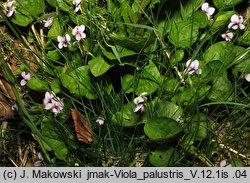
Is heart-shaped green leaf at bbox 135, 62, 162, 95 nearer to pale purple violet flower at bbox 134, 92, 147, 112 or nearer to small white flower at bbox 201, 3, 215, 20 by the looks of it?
pale purple violet flower at bbox 134, 92, 147, 112

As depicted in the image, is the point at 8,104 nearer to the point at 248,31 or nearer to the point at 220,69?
the point at 220,69

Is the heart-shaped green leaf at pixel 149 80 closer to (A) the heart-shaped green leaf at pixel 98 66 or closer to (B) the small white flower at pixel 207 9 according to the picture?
(A) the heart-shaped green leaf at pixel 98 66

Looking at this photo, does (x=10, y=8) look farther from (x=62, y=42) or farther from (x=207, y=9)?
(x=207, y=9)

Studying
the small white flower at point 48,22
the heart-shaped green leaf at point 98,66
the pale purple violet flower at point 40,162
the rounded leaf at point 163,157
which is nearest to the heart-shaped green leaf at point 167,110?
the rounded leaf at point 163,157

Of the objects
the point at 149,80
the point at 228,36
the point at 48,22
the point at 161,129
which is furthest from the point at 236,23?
the point at 48,22

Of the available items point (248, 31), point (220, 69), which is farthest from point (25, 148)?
point (248, 31)

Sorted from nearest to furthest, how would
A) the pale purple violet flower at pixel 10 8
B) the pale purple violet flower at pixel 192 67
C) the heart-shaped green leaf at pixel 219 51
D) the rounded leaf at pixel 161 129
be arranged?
the rounded leaf at pixel 161 129, the pale purple violet flower at pixel 192 67, the heart-shaped green leaf at pixel 219 51, the pale purple violet flower at pixel 10 8
